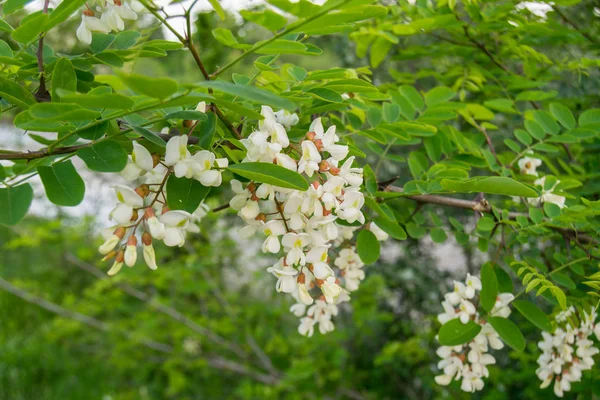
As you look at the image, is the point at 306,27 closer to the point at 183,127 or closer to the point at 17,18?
the point at 183,127

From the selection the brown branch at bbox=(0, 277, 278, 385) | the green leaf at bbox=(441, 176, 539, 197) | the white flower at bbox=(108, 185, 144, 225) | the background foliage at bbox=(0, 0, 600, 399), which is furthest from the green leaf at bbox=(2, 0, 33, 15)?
the brown branch at bbox=(0, 277, 278, 385)

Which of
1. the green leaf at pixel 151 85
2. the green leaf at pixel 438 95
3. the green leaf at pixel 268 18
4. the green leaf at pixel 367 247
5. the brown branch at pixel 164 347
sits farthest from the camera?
the brown branch at pixel 164 347

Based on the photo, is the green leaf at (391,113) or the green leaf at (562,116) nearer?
the green leaf at (391,113)

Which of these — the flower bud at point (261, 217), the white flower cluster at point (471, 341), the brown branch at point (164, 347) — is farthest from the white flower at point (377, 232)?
the brown branch at point (164, 347)

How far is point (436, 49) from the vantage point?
56.0 inches

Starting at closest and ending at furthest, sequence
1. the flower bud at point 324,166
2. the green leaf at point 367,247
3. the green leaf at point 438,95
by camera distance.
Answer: the flower bud at point 324,166 < the green leaf at point 367,247 < the green leaf at point 438,95

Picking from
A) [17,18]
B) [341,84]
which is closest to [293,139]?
[341,84]

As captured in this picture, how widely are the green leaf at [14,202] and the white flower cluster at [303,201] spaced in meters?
0.26

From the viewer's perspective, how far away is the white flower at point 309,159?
0.68 m

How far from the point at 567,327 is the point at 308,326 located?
48 centimetres

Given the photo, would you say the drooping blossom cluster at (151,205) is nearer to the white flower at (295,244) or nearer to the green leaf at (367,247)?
the white flower at (295,244)

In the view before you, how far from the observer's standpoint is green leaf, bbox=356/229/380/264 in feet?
3.10

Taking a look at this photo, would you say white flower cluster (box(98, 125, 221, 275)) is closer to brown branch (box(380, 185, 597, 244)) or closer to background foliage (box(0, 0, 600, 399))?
background foliage (box(0, 0, 600, 399))

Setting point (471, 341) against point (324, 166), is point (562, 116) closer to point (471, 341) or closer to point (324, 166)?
point (471, 341)
